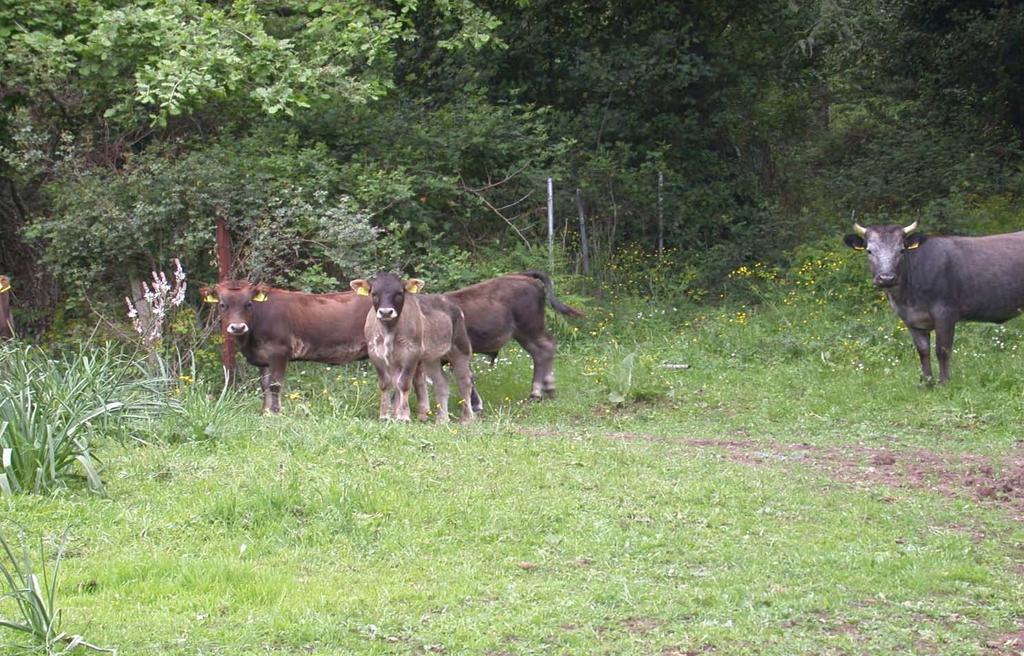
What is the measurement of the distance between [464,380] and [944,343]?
5.48 metres

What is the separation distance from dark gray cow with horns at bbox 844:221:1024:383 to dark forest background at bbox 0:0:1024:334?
4847mm

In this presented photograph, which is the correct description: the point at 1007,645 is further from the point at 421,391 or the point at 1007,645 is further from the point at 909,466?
the point at 421,391

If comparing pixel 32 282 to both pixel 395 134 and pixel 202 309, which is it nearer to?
pixel 202 309

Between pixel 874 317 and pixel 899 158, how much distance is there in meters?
6.38

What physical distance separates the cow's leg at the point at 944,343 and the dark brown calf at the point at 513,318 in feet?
13.8

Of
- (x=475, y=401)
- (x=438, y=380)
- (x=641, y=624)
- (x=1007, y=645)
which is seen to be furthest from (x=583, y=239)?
(x=1007, y=645)

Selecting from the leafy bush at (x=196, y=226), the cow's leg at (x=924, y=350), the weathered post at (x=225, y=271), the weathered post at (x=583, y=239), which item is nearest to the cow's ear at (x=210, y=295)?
the weathered post at (x=225, y=271)

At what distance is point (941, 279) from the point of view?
15.3 meters

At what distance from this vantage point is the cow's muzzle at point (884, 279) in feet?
49.4

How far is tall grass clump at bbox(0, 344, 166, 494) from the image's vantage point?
870 centimetres

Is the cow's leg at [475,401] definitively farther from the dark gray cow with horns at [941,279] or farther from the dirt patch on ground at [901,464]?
the dark gray cow with horns at [941,279]

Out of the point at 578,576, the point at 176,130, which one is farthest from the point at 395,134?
the point at 578,576

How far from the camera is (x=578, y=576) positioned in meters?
7.38

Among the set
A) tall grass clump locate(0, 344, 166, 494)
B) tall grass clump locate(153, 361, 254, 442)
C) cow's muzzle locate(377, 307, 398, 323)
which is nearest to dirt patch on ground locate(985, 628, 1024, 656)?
tall grass clump locate(0, 344, 166, 494)
